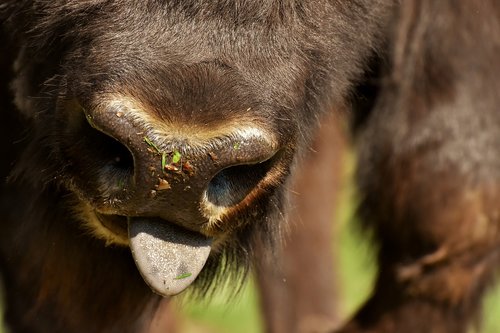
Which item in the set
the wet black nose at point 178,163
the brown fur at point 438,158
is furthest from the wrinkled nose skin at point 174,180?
the brown fur at point 438,158

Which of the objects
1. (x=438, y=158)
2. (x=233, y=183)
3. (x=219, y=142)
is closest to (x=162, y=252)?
(x=233, y=183)

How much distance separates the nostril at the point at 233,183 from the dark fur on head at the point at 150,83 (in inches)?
2.0

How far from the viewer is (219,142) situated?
6.26ft

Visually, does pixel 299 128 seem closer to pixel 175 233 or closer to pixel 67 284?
pixel 175 233

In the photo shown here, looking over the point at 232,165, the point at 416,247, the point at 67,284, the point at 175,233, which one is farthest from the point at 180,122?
the point at 416,247

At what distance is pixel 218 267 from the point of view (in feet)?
8.07

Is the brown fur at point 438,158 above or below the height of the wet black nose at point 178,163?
below

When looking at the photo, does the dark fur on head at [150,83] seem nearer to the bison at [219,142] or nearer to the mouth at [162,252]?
the bison at [219,142]

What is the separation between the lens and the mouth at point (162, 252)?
210 cm

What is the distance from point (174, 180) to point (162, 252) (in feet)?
0.62

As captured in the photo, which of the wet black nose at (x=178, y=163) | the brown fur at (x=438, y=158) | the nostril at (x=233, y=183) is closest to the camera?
the wet black nose at (x=178, y=163)

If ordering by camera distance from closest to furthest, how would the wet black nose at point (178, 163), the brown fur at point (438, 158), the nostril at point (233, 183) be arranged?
the wet black nose at point (178, 163)
the nostril at point (233, 183)
the brown fur at point (438, 158)

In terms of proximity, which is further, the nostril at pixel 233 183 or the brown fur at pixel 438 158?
the brown fur at pixel 438 158

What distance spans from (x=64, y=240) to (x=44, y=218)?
0.20 ft
